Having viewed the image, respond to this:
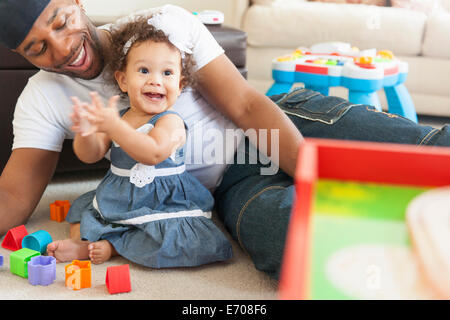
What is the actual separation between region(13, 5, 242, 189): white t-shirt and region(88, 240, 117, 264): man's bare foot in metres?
0.25

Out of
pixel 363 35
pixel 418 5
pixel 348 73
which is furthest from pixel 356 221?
pixel 418 5

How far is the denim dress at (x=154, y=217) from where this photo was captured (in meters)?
1.06

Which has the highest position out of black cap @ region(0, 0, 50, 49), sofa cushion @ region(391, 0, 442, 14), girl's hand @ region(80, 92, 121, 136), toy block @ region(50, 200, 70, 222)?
black cap @ region(0, 0, 50, 49)

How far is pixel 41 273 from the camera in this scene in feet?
3.23

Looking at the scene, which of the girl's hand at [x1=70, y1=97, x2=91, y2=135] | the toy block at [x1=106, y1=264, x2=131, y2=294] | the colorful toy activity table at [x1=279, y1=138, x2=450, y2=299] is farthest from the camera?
the toy block at [x1=106, y1=264, x2=131, y2=294]

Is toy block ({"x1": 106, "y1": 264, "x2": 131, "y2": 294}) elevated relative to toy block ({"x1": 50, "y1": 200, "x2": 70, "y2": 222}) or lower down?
elevated

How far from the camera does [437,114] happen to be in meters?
2.46

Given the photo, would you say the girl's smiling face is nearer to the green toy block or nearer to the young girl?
the young girl

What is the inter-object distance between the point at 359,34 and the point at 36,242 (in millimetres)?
1900

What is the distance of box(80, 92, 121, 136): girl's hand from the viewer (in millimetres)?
768

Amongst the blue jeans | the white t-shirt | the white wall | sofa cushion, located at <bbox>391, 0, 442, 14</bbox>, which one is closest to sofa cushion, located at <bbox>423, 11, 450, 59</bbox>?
sofa cushion, located at <bbox>391, 0, 442, 14</bbox>

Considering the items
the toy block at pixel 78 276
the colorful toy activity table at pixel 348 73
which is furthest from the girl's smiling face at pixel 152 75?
the colorful toy activity table at pixel 348 73

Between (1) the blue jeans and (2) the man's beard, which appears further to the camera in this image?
(2) the man's beard
